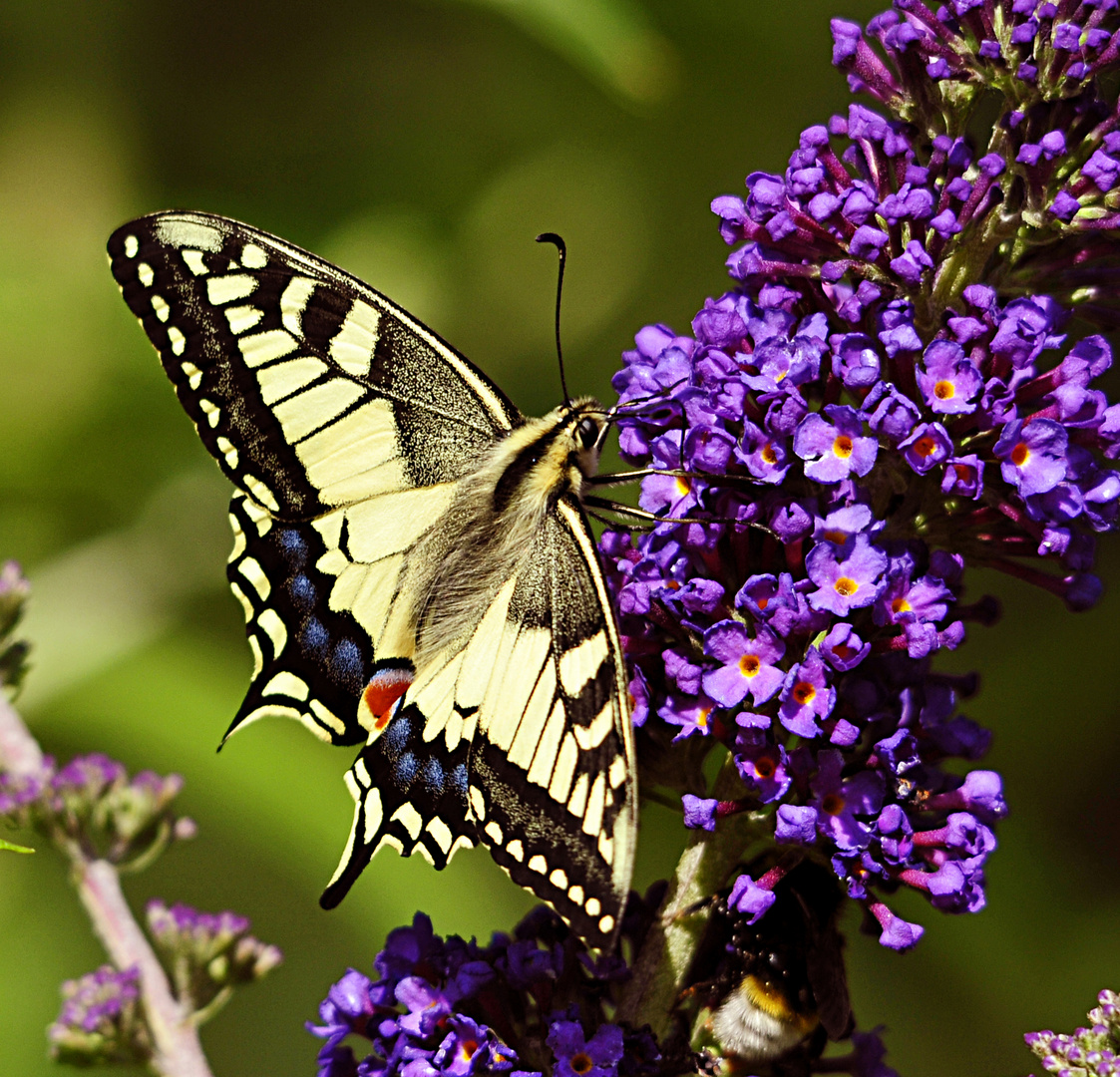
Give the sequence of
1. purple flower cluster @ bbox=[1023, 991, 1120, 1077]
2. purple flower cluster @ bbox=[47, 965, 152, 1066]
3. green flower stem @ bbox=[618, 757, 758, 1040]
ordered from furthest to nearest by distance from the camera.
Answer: purple flower cluster @ bbox=[47, 965, 152, 1066], green flower stem @ bbox=[618, 757, 758, 1040], purple flower cluster @ bbox=[1023, 991, 1120, 1077]

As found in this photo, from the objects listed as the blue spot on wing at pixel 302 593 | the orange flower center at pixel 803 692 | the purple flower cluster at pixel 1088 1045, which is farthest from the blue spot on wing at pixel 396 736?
the purple flower cluster at pixel 1088 1045

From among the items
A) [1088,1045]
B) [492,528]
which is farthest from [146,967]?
[1088,1045]

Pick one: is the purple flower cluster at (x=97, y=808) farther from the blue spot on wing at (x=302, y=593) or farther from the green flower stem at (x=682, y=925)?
the green flower stem at (x=682, y=925)

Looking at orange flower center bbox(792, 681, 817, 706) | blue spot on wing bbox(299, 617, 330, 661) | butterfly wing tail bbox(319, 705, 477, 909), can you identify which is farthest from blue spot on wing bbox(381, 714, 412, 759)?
orange flower center bbox(792, 681, 817, 706)

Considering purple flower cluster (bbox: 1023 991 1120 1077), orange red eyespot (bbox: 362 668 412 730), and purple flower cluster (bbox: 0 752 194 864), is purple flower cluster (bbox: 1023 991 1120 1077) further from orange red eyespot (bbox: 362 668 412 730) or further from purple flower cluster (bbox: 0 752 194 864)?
purple flower cluster (bbox: 0 752 194 864)

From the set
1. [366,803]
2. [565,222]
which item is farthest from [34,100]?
[366,803]

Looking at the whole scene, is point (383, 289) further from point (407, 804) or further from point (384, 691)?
point (407, 804)
